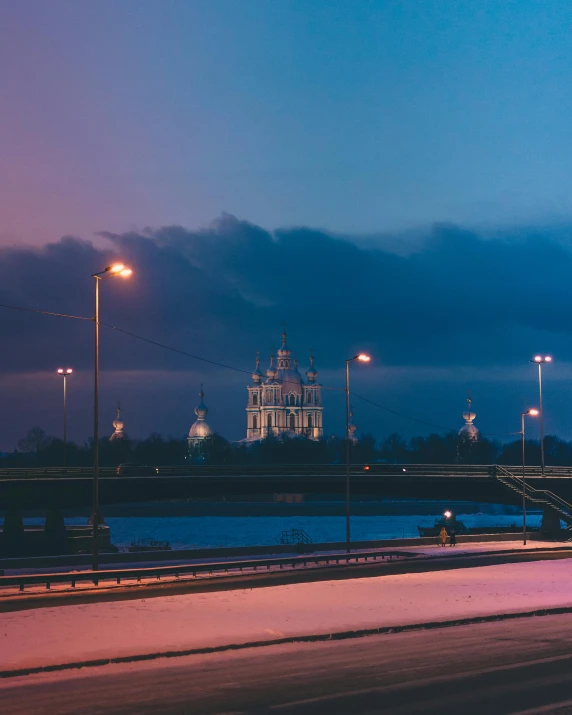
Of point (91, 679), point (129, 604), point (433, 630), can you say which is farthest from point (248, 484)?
point (91, 679)

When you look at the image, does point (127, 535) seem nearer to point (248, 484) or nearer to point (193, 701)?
point (248, 484)

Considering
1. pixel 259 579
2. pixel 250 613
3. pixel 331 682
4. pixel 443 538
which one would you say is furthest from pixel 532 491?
pixel 331 682

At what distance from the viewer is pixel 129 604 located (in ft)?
101

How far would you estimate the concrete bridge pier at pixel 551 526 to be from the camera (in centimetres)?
7469

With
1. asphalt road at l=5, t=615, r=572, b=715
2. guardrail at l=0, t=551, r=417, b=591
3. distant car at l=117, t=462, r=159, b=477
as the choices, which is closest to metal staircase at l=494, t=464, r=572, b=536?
guardrail at l=0, t=551, r=417, b=591

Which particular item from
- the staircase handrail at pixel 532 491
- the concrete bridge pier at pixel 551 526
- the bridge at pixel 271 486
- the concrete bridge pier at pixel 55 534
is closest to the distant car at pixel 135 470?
the bridge at pixel 271 486

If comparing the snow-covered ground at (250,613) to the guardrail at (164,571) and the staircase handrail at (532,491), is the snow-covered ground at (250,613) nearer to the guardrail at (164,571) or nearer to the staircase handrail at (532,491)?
the guardrail at (164,571)

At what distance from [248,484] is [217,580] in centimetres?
3688

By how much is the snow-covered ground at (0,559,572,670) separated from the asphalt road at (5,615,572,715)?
180cm

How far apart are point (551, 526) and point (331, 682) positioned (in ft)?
205

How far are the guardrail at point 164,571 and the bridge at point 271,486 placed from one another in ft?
78.0

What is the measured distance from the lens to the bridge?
243 feet

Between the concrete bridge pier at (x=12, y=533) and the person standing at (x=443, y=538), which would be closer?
the person standing at (x=443, y=538)

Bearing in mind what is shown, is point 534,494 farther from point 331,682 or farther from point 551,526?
point 331,682
